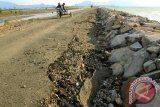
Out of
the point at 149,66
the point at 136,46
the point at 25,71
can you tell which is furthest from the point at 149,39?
the point at 25,71

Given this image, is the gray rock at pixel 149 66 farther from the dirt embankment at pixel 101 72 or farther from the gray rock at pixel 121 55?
the gray rock at pixel 121 55

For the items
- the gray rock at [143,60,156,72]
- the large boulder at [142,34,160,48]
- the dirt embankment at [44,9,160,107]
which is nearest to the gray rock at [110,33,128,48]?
the dirt embankment at [44,9,160,107]

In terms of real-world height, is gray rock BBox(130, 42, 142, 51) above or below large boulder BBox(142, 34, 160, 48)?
below

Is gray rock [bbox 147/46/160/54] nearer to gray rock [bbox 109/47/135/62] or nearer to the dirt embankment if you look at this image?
the dirt embankment

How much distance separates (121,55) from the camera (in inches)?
407

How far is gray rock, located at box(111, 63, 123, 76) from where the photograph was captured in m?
9.19

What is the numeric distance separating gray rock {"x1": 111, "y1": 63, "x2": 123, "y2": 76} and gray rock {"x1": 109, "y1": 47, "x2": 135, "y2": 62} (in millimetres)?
381

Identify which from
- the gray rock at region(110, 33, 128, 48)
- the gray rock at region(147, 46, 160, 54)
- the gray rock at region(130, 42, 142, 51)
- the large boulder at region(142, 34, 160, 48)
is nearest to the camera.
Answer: the gray rock at region(147, 46, 160, 54)

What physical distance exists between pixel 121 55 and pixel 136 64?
1479 millimetres

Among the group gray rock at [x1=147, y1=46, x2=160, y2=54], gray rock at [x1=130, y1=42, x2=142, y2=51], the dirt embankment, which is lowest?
the dirt embankment

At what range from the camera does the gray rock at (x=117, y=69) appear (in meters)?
9.19

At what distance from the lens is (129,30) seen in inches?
549

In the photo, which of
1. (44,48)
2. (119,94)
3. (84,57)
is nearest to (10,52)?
(44,48)

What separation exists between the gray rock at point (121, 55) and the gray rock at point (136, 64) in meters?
0.35
